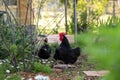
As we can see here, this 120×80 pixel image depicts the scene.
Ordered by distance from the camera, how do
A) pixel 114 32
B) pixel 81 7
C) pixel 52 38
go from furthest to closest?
pixel 81 7
pixel 52 38
pixel 114 32

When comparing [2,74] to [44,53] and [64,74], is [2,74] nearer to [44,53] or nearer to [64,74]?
[64,74]

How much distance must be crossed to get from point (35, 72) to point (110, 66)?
5238 mm

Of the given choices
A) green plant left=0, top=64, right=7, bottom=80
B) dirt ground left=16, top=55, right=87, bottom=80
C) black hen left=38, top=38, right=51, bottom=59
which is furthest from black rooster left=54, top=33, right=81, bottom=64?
green plant left=0, top=64, right=7, bottom=80

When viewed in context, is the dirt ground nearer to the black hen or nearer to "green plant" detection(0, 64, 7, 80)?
"green plant" detection(0, 64, 7, 80)

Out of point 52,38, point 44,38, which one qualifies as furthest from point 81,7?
point 44,38

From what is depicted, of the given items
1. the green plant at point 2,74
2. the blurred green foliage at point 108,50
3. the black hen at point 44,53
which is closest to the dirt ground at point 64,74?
the green plant at point 2,74

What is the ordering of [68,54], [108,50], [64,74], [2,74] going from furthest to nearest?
[68,54] < [64,74] < [2,74] < [108,50]

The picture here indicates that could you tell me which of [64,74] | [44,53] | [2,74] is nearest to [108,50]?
[2,74]

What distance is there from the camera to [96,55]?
0.66 meters

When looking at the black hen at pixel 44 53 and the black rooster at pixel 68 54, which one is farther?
the black hen at pixel 44 53

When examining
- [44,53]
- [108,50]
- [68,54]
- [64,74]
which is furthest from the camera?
[44,53]

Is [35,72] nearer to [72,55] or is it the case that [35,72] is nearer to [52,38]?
[72,55]

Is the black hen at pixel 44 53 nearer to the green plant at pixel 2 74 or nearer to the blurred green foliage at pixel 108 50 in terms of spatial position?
the green plant at pixel 2 74

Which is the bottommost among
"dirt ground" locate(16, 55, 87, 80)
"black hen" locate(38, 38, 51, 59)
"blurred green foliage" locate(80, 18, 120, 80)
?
"dirt ground" locate(16, 55, 87, 80)
